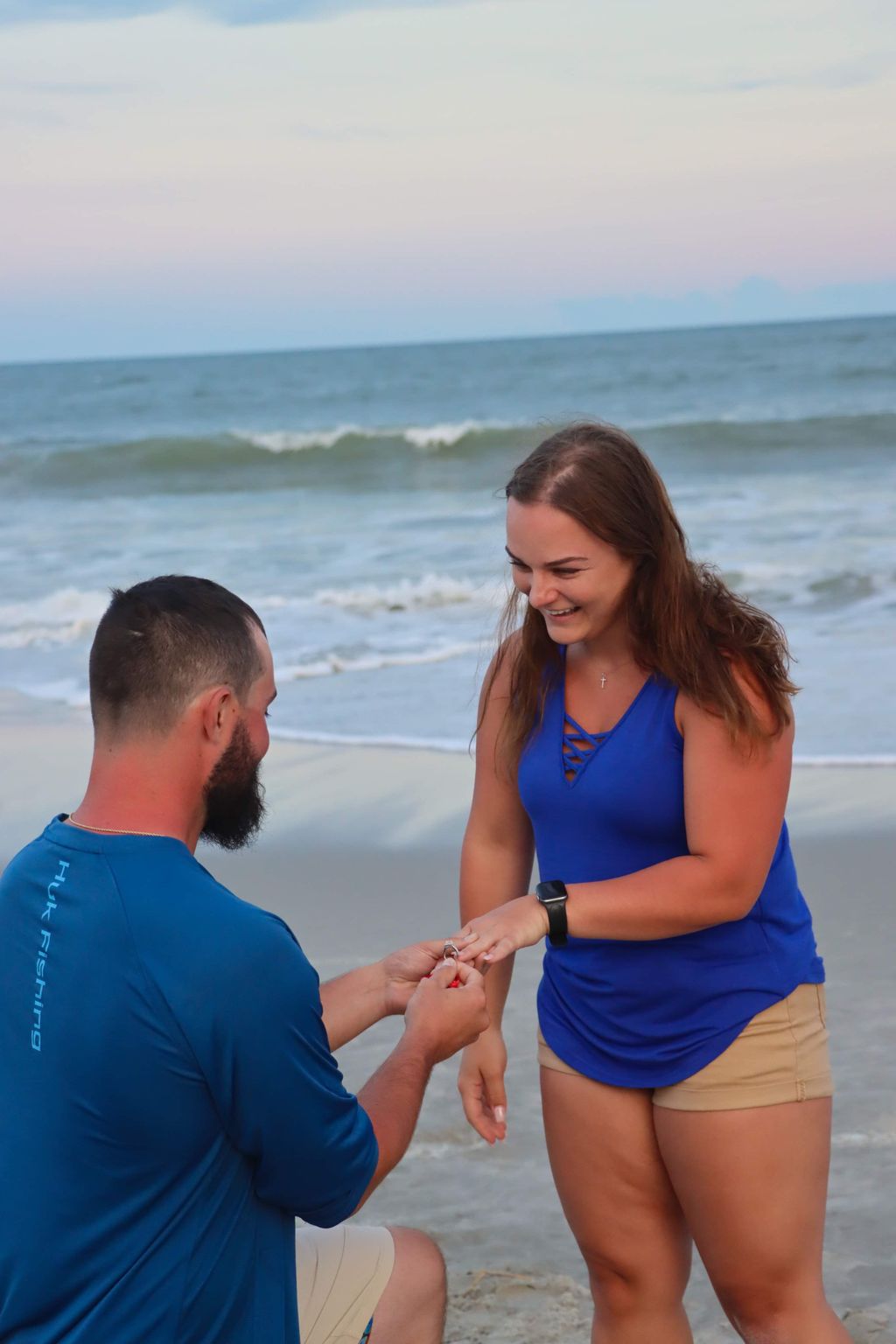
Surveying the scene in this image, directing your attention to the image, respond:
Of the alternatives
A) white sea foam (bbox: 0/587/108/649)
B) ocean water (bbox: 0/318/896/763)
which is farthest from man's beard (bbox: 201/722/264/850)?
white sea foam (bbox: 0/587/108/649)

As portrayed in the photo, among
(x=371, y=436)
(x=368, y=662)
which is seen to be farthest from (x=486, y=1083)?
(x=371, y=436)

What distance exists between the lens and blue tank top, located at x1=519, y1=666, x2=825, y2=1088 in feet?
8.69

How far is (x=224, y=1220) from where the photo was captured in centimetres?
208

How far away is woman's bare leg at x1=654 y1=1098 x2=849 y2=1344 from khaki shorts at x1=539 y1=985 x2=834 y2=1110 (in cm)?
2

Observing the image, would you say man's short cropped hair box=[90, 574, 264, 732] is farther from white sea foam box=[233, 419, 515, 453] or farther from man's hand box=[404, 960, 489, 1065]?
white sea foam box=[233, 419, 515, 453]

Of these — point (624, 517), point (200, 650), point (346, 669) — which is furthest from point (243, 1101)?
point (346, 669)

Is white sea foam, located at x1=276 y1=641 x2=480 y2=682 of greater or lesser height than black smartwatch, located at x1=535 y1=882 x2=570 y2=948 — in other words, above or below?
below

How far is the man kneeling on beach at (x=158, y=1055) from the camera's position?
197cm

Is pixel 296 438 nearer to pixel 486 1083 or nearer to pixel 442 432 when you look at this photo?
pixel 442 432

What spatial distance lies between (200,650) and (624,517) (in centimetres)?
87

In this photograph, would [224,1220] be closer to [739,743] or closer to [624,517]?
[739,743]

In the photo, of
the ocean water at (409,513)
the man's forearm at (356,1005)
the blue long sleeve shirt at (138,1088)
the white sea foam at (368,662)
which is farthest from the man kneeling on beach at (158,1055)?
the white sea foam at (368,662)

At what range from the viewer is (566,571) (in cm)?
273

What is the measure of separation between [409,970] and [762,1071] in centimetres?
66
